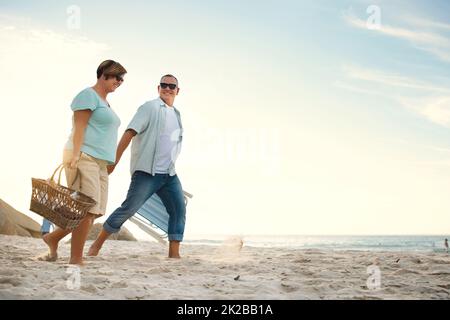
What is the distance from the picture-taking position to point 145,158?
5227mm

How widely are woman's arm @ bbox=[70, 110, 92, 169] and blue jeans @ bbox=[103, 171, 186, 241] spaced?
1.28 metres

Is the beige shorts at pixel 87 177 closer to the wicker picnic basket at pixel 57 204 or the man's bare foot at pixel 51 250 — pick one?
the wicker picnic basket at pixel 57 204

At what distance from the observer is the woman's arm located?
3975mm

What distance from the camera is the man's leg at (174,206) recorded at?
5477 mm

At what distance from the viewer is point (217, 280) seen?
3.90 m

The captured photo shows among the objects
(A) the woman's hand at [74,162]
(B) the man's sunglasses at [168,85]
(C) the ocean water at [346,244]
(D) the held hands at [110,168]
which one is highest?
(B) the man's sunglasses at [168,85]

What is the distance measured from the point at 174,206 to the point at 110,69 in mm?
1901

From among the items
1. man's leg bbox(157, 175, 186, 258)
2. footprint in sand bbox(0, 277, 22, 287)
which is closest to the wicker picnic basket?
footprint in sand bbox(0, 277, 22, 287)

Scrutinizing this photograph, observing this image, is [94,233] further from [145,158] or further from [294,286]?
[294,286]

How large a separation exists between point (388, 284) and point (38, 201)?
9.83 ft

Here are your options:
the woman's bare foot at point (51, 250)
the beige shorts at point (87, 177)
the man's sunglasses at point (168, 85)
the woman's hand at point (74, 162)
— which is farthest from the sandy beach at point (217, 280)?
the man's sunglasses at point (168, 85)
